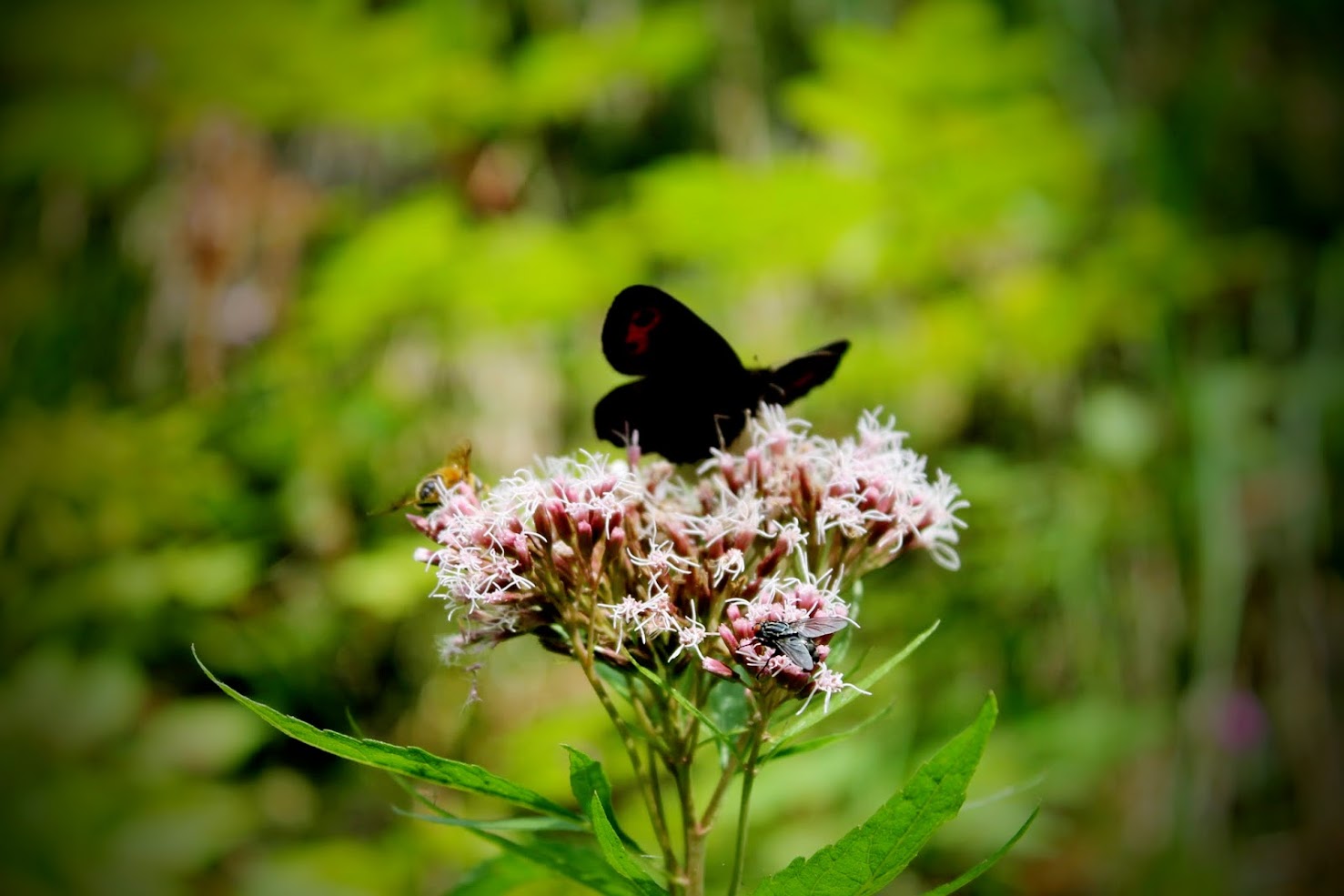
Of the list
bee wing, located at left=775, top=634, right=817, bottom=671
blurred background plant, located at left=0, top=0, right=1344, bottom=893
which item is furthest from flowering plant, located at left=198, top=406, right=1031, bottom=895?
blurred background plant, located at left=0, top=0, right=1344, bottom=893

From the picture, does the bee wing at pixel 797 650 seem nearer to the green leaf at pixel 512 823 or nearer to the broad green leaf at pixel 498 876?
the green leaf at pixel 512 823

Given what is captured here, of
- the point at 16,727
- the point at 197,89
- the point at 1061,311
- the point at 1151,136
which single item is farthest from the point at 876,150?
the point at 16,727

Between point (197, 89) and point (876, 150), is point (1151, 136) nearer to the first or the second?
point (876, 150)

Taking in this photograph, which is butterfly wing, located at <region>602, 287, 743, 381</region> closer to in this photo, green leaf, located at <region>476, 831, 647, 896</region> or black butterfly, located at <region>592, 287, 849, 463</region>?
black butterfly, located at <region>592, 287, 849, 463</region>

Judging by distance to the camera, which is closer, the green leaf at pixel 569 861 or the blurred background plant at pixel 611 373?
the green leaf at pixel 569 861

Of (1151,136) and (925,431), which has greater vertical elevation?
(1151,136)

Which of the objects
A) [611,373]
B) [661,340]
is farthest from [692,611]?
[611,373]

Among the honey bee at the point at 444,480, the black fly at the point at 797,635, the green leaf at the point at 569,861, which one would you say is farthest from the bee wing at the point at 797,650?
the honey bee at the point at 444,480
